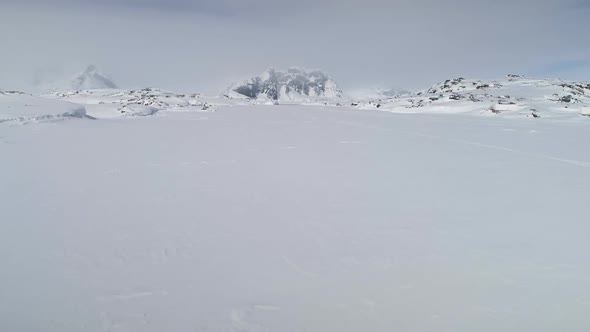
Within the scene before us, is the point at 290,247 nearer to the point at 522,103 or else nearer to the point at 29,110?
the point at 29,110

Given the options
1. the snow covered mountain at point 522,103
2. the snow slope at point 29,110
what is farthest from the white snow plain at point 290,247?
the snow covered mountain at point 522,103

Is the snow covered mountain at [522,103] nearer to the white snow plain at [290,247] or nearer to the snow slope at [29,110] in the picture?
the white snow plain at [290,247]

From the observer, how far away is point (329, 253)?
3.28 m

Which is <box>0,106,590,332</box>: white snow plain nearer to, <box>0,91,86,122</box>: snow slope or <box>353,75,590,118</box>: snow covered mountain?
<box>0,91,86,122</box>: snow slope

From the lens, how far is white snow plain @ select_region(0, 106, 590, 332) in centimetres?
236

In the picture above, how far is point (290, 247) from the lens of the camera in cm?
339

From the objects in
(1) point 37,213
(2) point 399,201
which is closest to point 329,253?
(2) point 399,201

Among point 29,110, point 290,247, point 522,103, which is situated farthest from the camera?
point 522,103

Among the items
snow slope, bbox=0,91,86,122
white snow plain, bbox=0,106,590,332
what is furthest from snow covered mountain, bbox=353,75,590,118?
snow slope, bbox=0,91,86,122

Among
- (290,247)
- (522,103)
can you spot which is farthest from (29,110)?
(522,103)

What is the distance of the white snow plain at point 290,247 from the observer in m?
2.36

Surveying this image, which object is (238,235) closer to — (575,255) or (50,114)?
(575,255)

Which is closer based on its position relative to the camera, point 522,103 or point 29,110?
point 29,110

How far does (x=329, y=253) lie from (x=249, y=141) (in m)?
7.68
